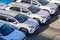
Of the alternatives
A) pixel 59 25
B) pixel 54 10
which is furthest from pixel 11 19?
pixel 54 10

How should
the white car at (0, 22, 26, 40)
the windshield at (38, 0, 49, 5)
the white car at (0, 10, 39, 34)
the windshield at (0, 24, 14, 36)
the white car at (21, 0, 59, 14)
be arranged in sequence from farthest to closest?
the windshield at (38, 0, 49, 5)
the white car at (21, 0, 59, 14)
the white car at (0, 10, 39, 34)
the windshield at (0, 24, 14, 36)
the white car at (0, 22, 26, 40)

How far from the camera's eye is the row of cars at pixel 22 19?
1398 centimetres

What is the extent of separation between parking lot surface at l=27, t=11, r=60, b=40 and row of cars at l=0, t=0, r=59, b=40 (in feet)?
1.44

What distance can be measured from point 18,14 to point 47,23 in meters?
3.20

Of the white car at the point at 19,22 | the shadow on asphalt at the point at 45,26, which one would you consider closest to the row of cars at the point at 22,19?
the white car at the point at 19,22

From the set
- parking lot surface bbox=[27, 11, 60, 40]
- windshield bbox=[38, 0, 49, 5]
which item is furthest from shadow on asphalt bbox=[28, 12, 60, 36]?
windshield bbox=[38, 0, 49, 5]

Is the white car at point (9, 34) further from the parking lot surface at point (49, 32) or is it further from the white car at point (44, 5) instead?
the white car at point (44, 5)

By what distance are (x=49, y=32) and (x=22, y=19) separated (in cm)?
230

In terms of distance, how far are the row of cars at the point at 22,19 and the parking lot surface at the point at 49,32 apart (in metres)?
0.44

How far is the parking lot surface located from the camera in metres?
16.5

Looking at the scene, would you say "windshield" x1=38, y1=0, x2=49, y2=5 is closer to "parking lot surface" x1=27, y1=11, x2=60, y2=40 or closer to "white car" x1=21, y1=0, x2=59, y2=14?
"white car" x1=21, y1=0, x2=59, y2=14

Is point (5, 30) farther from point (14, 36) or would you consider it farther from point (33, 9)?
point (33, 9)

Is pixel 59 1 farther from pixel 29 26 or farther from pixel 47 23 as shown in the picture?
pixel 29 26

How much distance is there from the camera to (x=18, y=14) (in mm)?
17562
